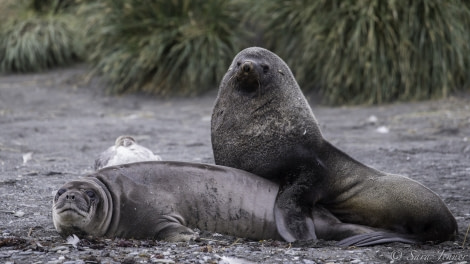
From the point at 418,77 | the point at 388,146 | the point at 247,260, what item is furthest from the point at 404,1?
the point at 247,260

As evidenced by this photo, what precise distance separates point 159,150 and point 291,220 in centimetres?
290

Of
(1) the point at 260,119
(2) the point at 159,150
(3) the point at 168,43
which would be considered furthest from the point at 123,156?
(3) the point at 168,43

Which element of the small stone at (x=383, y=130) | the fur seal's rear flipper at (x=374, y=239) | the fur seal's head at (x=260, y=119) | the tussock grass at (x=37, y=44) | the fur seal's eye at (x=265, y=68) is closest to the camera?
the fur seal's rear flipper at (x=374, y=239)

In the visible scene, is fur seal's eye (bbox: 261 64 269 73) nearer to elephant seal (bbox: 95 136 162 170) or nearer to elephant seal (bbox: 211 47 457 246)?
elephant seal (bbox: 211 47 457 246)

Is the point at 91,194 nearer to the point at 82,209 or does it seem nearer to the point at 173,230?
the point at 82,209

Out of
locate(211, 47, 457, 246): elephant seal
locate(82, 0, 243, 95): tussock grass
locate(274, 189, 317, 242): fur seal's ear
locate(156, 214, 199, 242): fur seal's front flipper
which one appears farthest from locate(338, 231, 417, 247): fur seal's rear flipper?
locate(82, 0, 243, 95): tussock grass

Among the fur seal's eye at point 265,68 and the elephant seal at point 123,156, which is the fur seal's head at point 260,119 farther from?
the elephant seal at point 123,156

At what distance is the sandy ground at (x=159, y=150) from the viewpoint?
307cm

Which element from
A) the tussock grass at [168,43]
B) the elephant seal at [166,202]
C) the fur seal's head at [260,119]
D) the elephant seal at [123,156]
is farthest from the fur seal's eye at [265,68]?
the tussock grass at [168,43]

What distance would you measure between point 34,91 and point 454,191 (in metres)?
7.19

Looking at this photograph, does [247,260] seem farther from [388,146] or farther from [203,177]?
[388,146]

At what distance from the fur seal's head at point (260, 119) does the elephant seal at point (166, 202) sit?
169 mm

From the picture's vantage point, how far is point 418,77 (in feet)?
29.3

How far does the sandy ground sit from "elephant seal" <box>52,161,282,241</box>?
113mm
